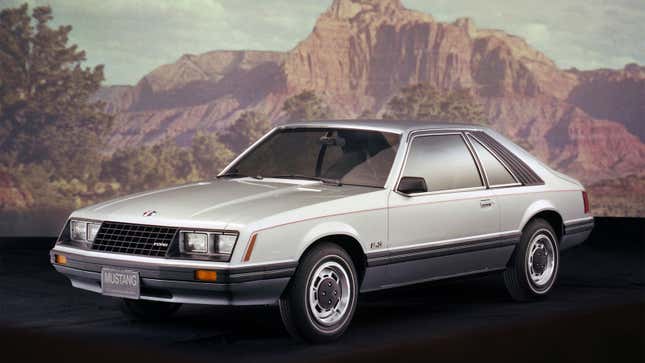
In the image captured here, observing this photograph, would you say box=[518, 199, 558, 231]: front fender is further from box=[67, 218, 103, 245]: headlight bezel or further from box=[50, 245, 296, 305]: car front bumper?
box=[67, 218, 103, 245]: headlight bezel

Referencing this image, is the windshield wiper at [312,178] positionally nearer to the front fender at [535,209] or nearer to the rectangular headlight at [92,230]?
the rectangular headlight at [92,230]

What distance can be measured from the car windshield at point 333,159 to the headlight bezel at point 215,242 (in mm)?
1303

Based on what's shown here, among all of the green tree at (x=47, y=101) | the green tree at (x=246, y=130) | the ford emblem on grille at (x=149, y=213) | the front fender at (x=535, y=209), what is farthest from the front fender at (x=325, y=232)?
the green tree at (x=246, y=130)

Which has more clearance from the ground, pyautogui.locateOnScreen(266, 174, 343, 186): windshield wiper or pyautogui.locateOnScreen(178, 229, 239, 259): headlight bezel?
pyautogui.locateOnScreen(266, 174, 343, 186): windshield wiper

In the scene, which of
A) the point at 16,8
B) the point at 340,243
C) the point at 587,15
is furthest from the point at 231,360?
the point at 16,8

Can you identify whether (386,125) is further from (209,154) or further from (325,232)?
(209,154)

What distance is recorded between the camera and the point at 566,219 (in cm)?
1017

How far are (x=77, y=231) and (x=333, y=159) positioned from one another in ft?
6.84

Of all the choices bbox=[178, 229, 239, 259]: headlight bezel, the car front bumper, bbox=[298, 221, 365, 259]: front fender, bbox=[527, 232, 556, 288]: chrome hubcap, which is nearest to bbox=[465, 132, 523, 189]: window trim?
bbox=[527, 232, 556, 288]: chrome hubcap

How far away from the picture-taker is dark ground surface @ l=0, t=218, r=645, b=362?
746 centimetres

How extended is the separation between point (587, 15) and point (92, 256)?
61822mm

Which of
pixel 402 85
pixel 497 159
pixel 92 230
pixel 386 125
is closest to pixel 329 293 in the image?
pixel 92 230

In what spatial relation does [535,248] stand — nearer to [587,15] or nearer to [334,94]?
[587,15]

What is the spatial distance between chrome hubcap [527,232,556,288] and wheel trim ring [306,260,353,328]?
235cm
